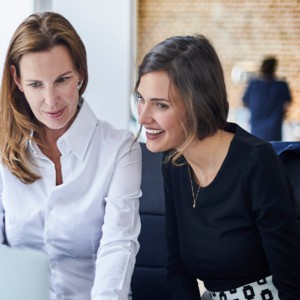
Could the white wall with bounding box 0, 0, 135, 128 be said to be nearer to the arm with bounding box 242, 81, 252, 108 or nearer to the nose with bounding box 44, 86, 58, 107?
the nose with bounding box 44, 86, 58, 107

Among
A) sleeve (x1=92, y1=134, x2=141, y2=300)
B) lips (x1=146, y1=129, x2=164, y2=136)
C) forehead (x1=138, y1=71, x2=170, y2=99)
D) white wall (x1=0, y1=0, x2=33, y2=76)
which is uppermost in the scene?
white wall (x1=0, y1=0, x2=33, y2=76)

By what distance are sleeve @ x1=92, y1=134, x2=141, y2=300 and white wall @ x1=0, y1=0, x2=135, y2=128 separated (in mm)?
1408

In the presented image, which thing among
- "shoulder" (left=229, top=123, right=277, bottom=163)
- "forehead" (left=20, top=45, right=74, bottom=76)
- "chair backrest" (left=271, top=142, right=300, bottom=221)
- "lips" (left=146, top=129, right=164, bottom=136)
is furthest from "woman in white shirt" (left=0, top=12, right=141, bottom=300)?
"chair backrest" (left=271, top=142, right=300, bottom=221)

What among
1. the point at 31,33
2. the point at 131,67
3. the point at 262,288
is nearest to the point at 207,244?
the point at 262,288

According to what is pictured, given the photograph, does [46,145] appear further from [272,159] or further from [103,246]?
[272,159]

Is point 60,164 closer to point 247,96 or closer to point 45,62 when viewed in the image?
point 45,62

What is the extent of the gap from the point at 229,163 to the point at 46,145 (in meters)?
0.44

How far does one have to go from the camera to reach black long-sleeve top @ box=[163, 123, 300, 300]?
4.30 feet

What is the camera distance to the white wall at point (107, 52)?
2.80 m

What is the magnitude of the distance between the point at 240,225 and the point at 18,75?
59cm

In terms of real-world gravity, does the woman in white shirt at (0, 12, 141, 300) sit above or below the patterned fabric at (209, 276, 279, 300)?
above

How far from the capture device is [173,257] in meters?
1.49

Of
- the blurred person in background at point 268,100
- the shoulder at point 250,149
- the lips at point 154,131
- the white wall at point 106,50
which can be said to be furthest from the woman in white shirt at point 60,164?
the blurred person in background at point 268,100

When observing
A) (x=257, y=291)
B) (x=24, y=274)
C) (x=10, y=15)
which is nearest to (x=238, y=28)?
(x=10, y=15)
